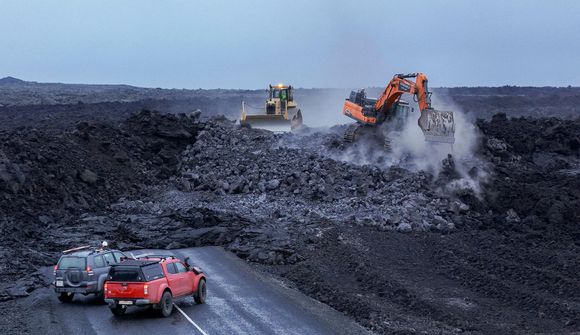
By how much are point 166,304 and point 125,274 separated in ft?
4.26

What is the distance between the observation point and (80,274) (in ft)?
68.7

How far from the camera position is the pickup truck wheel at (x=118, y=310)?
19458mm

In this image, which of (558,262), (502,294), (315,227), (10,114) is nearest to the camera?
(502,294)

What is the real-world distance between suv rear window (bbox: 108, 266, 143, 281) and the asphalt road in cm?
106

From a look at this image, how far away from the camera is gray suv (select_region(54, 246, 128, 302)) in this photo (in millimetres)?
20906

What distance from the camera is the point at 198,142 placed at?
4641cm

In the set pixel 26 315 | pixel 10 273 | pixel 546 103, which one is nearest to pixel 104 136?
pixel 10 273

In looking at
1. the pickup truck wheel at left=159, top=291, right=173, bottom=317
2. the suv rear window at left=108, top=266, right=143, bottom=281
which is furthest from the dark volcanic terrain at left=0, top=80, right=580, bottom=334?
the pickup truck wheel at left=159, top=291, right=173, bottom=317

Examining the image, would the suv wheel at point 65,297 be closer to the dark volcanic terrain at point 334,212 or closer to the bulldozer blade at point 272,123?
the dark volcanic terrain at point 334,212

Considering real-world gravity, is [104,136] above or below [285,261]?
above

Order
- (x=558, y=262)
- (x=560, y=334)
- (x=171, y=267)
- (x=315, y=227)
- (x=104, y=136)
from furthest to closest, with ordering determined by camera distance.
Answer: (x=104, y=136) < (x=315, y=227) < (x=558, y=262) < (x=171, y=267) < (x=560, y=334)

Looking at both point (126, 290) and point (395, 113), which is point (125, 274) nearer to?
point (126, 290)

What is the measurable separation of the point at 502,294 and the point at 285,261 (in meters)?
7.70

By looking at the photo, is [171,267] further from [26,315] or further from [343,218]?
[343,218]
